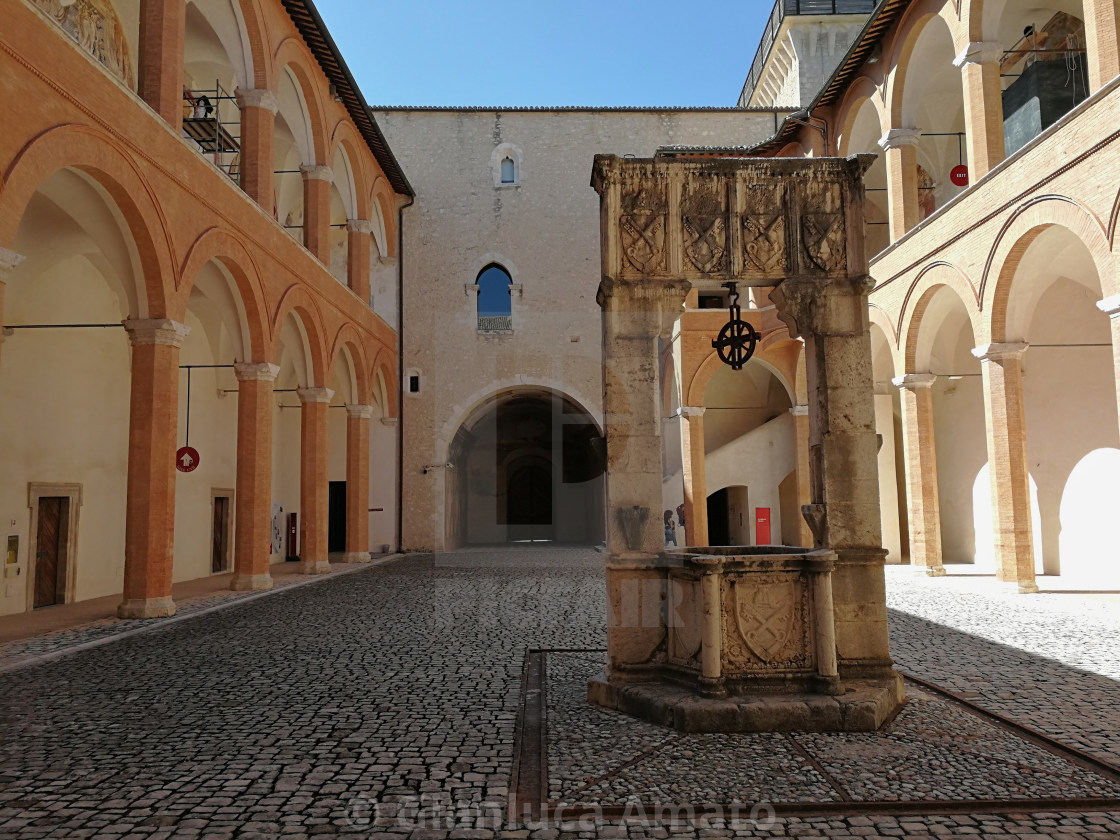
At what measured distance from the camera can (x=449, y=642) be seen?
9289 mm

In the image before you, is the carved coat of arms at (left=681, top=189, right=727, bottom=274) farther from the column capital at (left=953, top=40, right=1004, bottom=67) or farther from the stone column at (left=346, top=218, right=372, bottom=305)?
the stone column at (left=346, top=218, right=372, bottom=305)

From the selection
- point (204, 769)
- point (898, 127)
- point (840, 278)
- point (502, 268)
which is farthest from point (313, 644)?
point (502, 268)

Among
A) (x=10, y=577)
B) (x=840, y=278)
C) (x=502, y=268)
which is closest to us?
(x=840, y=278)

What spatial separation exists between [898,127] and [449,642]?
13489 mm

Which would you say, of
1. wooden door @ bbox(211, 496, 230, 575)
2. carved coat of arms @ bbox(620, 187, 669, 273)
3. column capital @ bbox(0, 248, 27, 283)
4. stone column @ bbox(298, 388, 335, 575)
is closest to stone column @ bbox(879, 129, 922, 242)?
carved coat of arms @ bbox(620, 187, 669, 273)

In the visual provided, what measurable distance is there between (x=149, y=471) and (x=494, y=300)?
645 inches

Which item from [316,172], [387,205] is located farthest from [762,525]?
[387,205]

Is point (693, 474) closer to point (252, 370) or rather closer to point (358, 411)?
point (358, 411)

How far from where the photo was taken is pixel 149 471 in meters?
11.0

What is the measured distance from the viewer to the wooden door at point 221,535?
1897cm

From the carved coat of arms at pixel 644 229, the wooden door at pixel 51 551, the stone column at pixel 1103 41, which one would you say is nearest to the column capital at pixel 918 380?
the stone column at pixel 1103 41

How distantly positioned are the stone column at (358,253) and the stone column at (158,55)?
9653 millimetres

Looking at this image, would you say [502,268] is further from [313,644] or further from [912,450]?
[313,644]

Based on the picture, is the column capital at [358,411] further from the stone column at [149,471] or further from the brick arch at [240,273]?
the stone column at [149,471]
